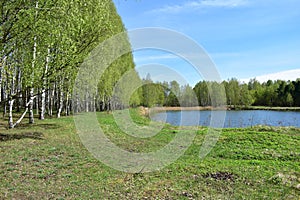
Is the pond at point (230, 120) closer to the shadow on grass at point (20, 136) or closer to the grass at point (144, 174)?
the grass at point (144, 174)

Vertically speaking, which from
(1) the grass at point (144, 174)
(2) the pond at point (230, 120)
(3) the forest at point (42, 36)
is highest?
(3) the forest at point (42, 36)

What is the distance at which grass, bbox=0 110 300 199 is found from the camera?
7645mm

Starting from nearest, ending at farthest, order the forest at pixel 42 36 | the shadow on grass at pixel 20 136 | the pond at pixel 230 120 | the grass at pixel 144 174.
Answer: the grass at pixel 144 174 < the forest at pixel 42 36 < the shadow on grass at pixel 20 136 < the pond at pixel 230 120

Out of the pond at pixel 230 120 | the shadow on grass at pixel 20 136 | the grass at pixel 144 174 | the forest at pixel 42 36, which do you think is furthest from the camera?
the pond at pixel 230 120

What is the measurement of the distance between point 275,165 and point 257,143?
4.70 meters

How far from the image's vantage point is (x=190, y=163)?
11141mm

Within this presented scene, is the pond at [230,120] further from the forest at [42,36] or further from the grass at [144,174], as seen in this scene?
the forest at [42,36]

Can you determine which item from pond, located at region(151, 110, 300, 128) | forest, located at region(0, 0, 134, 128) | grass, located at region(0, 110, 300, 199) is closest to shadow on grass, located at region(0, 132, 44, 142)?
grass, located at region(0, 110, 300, 199)

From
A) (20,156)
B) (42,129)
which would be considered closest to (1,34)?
(20,156)

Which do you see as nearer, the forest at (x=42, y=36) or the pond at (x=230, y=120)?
the forest at (x=42, y=36)

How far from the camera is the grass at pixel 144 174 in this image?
7.64 metres

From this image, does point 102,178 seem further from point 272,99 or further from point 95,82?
point 272,99

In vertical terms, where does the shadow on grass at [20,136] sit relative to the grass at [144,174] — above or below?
above

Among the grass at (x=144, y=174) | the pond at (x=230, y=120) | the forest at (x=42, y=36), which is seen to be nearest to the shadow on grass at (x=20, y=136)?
the grass at (x=144, y=174)
